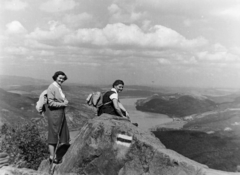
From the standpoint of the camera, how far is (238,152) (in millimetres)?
61625

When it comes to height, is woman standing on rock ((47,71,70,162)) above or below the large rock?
above

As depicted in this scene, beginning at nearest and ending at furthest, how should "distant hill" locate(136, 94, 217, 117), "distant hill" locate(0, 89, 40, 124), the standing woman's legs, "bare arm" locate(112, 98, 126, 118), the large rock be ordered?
the large rock < the standing woman's legs < "bare arm" locate(112, 98, 126, 118) < "distant hill" locate(0, 89, 40, 124) < "distant hill" locate(136, 94, 217, 117)

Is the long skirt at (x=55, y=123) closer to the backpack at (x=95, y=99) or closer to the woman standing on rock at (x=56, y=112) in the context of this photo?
the woman standing on rock at (x=56, y=112)

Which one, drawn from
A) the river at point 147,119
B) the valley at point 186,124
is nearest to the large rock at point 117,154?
the valley at point 186,124

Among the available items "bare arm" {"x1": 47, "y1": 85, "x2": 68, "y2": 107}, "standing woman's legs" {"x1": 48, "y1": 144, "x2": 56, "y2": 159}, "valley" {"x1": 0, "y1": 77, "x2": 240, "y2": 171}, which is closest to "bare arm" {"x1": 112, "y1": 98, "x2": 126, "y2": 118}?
"bare arm" {"x1": 47, "y1": 85, "x2": 68, "y2": 107}

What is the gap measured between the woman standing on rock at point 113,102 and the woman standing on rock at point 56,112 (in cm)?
163

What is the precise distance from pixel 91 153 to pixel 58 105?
2093mm

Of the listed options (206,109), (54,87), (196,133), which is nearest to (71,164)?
(54,87)

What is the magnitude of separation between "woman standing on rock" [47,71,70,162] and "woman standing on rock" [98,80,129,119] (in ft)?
5.36

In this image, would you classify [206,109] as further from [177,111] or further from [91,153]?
[91,153]

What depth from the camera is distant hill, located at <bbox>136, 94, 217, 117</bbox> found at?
447ft

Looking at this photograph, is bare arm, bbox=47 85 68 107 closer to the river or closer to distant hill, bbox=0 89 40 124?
the river

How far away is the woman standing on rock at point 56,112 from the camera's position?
8.43 m

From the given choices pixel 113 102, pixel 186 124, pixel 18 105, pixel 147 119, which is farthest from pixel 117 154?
pixel 147 119
